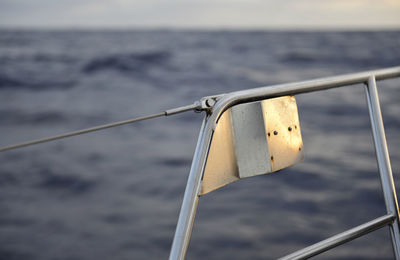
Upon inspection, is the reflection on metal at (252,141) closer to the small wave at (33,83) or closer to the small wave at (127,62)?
the small wave at (33,83)

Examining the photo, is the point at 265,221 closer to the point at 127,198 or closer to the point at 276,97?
the point at 127,198

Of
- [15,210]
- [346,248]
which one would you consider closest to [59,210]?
[15,210]

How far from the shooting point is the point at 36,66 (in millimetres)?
18469

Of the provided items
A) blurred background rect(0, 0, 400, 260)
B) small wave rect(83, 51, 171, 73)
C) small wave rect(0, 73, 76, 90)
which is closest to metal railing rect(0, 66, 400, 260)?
blurred background rect(0, 0, 400, 260)

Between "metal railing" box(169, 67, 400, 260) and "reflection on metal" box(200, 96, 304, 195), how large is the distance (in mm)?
29

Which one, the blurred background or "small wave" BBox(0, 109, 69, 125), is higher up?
"small wave" BBox(0, 109, 69, 125)

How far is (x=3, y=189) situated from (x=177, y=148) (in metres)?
2.95

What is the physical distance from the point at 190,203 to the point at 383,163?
2.04 feet

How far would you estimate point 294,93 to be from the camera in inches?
39.3

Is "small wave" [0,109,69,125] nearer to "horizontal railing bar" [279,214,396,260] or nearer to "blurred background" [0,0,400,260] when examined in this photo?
"blurred background" [0,0,400,260]

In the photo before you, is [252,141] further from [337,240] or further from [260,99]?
[337,240]

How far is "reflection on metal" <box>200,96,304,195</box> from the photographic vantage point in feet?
2.91

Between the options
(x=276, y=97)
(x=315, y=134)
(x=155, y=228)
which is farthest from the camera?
(x=315, y=134)

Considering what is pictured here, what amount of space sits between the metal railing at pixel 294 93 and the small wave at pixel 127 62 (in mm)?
16924
